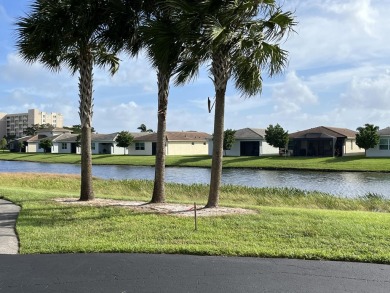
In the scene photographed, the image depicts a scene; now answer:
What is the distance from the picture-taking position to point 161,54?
1147cm

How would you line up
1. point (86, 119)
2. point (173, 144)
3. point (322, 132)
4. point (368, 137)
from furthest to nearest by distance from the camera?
1. point (173, 144)
2. point (322, 132)
3. point (368, 137)
4. point (86, 119)

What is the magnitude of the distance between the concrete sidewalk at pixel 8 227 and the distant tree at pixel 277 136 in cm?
4273

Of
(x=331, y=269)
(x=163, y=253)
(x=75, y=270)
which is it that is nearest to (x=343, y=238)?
(x=331, y=269)

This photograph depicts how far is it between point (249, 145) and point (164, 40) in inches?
1972

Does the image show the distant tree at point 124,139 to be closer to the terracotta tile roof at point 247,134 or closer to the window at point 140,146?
the window at point 140,146

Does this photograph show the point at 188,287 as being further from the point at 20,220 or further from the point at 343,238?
the point at 20,220

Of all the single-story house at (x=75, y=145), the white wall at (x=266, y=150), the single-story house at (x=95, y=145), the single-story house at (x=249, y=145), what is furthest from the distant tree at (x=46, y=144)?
the white wall at (x=266, y=150)

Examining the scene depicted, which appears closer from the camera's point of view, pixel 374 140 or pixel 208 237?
pixel 208 237

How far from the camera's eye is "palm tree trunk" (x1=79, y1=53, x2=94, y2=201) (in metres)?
14.1

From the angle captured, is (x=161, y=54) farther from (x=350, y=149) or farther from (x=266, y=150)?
(x=266, y=150)

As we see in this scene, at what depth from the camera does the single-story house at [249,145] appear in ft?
197

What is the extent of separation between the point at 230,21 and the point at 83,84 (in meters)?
5.42

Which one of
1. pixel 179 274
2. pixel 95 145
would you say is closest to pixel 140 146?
pixel 95 145

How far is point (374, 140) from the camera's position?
158 feet
